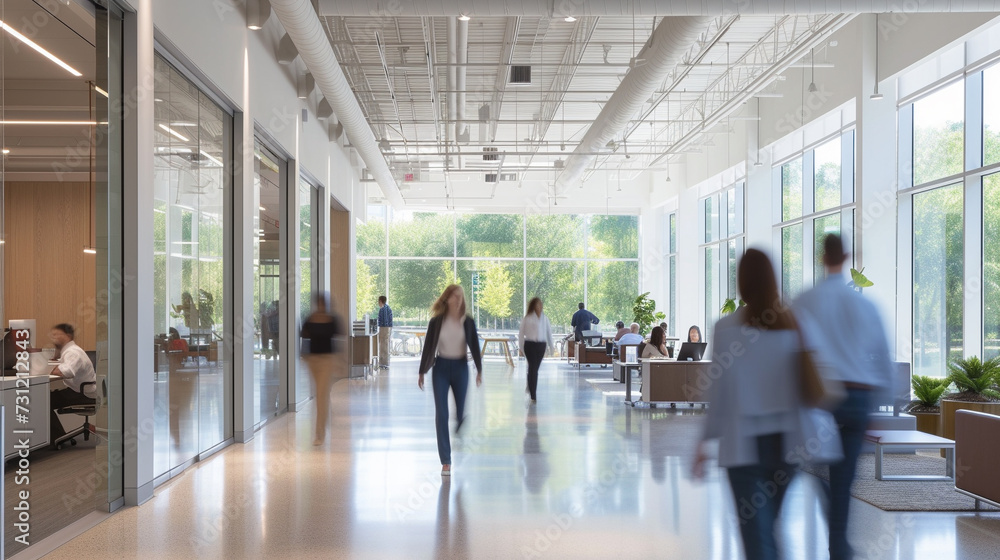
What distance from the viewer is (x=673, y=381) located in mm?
12852

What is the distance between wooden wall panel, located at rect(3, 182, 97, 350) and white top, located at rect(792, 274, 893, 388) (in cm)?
536

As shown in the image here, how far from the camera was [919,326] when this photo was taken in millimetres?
12703

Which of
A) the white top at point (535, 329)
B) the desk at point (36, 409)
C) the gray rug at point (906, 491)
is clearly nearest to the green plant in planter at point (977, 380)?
the gray rug at point (906, 491)

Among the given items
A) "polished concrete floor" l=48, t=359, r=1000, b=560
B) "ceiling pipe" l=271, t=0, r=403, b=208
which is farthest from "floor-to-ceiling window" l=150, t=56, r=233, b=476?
"ceiling pipe" l=271, t=0, r=403, b=208

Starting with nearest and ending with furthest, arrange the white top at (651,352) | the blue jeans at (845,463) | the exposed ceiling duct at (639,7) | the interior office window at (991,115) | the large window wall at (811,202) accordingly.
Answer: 1. the blue jeans at (845,463)
2. the exposed ceiling duct at (639,7)
3. the interior office window at (991,115)
4. the white top at (651,352)
5. the large window wall at (811,202)

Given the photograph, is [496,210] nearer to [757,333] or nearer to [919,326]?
[919,326]

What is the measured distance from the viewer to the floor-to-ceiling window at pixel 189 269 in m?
7.25

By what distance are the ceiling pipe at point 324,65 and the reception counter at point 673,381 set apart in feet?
20.4

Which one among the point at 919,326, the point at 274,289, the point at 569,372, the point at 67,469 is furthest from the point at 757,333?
the point at 569,372

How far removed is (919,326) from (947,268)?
113 centimetres

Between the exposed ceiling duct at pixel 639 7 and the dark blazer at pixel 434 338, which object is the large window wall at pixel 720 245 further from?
the dark blazer at pixel 434 338

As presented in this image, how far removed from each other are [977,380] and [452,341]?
5.84 meters

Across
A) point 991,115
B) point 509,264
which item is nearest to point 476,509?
point 991,115

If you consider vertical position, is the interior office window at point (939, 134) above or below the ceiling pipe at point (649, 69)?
below
